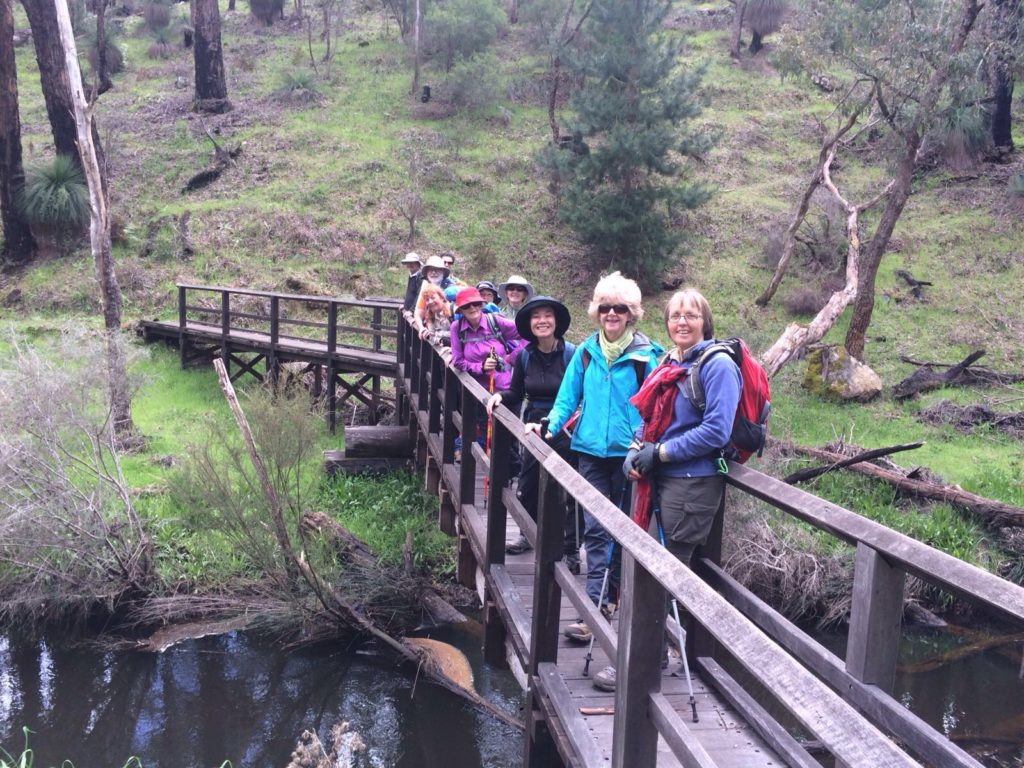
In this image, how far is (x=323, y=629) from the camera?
9422 mm

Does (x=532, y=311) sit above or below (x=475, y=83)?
below

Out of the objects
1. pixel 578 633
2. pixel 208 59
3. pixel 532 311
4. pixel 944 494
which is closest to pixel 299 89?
pixel 208 59

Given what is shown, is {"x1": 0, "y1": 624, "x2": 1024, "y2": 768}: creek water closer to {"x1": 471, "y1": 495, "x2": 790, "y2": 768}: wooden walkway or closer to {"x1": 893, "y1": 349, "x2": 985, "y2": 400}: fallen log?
{"x1": 471, "y1": 495, "x2": 790, "y2": 768}: wooden walkway

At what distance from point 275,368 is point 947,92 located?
532 inches

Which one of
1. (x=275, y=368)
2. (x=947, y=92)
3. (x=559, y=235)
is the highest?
(x=947, y=92)

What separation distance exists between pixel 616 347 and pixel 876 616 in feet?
6.32

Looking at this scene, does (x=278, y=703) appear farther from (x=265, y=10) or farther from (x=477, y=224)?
(x=265, y=10)

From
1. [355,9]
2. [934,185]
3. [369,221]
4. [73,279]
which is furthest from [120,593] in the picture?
[355,9]

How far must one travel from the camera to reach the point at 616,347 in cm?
420

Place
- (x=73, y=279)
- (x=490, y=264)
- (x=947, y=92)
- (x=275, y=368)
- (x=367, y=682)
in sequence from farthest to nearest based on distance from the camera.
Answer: (x=490, y=264)
(x=73, y=279)
(x=947, y=92)
(x=275, y=368)
(x=367, y=682)

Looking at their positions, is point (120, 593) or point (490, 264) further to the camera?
point (490, 264)

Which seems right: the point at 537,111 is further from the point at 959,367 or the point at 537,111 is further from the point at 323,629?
the point at 323,629

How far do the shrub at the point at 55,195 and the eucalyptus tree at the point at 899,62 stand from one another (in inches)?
668

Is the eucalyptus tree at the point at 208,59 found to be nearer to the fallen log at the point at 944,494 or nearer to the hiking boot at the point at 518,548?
the fallen log at the point at 944,494
